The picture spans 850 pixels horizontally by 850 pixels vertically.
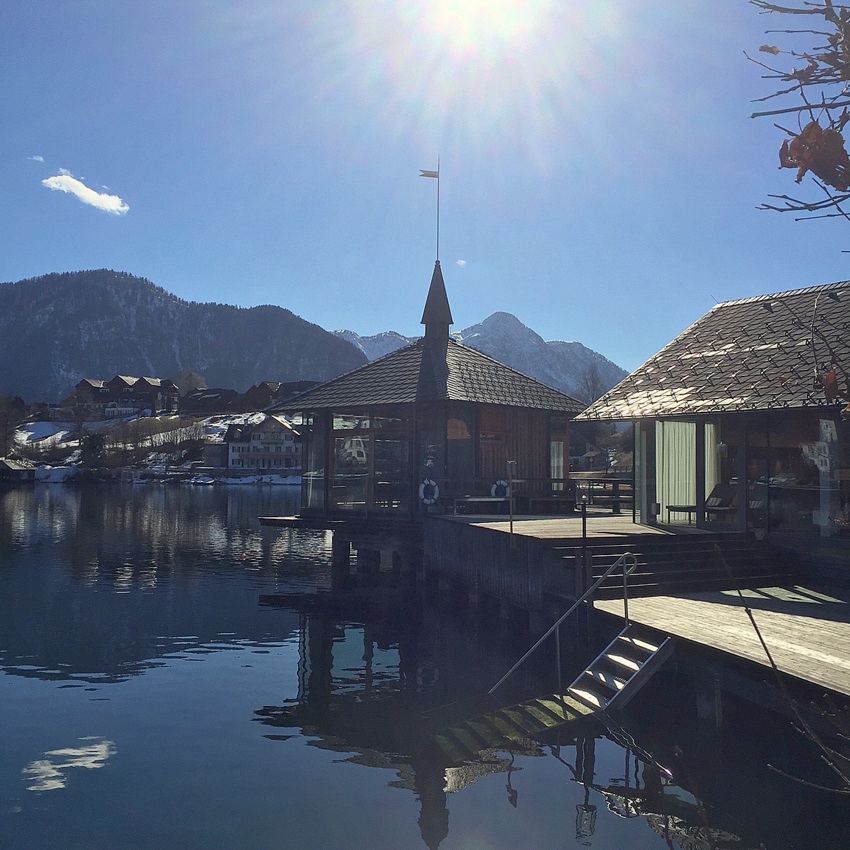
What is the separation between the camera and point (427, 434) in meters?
25.2

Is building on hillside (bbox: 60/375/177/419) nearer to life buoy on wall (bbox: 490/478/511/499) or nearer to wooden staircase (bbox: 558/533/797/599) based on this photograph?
life buoy on wall (bbox: 490/478/511/499)

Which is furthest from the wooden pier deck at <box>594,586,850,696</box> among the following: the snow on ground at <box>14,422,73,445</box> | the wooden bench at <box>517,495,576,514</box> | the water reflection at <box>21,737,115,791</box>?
the snow on ground at <box>14,422,73,445</box>

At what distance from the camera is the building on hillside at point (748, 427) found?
1598 cm

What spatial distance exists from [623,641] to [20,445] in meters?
151

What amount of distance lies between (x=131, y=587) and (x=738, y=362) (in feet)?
67.5

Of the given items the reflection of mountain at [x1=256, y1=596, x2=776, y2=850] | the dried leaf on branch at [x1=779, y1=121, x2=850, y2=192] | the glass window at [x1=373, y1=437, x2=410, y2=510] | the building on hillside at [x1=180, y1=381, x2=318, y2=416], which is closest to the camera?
the dried leaf on branch at [x1=779, y1=121, x2=850, y2=192]

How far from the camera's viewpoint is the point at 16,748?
1153 centimetres

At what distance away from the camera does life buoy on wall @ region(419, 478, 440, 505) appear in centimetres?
2441

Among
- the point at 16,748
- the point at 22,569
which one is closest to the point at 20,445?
the point at 22,569

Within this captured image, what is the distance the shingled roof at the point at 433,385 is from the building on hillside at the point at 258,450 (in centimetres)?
10952

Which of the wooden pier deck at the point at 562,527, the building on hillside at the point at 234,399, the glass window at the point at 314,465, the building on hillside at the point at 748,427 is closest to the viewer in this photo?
the building on hillside at the point at 748,427

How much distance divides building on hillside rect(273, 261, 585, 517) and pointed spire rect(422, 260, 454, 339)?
2.12 ft

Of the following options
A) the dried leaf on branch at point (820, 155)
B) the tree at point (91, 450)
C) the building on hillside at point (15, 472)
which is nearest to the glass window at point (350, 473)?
the dried leaf on branch at point (820, 155)

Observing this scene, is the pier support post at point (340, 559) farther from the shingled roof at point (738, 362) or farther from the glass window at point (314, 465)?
the shingled roof at point (738, 362)
